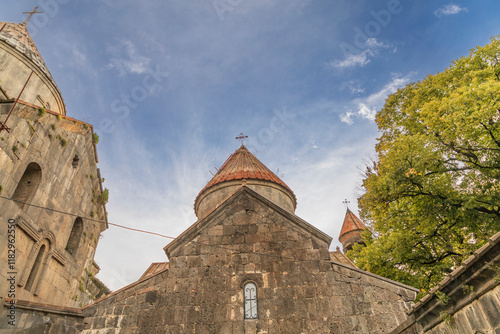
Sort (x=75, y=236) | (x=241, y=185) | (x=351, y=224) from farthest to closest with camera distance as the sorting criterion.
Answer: (x=351, y=224) → (x=241, y=185) → (x=75, y=236)

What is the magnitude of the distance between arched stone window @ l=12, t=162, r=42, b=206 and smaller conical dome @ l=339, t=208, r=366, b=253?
17.2 meters

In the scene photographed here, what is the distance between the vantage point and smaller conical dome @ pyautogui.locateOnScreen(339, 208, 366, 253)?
19172 millimetres

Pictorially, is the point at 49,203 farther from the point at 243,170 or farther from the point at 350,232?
the point at 350,232

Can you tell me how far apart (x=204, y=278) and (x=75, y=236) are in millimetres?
5464

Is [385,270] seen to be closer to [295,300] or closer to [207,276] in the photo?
[295,300]

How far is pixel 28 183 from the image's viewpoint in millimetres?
7359

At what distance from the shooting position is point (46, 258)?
303 inches

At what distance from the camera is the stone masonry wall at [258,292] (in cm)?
552

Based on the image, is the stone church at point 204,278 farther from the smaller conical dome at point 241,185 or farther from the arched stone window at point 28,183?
the smaller conical dome at point 241,185

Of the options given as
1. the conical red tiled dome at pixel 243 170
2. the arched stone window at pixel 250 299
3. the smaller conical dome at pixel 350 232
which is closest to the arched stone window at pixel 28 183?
the conical red tiled dome at pixel 243 170

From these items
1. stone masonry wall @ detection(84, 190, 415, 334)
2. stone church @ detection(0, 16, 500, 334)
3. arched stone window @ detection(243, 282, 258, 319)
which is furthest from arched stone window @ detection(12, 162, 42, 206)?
arched stone window @ detection(243, 282, 258, 319)

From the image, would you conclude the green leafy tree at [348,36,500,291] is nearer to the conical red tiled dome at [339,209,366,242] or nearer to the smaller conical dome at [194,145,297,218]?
the smaller conical dome at [194,145,297,218]

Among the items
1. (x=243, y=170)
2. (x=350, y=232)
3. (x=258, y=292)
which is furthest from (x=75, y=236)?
(x=350, y=232)

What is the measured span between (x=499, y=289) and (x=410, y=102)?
27.8ft
